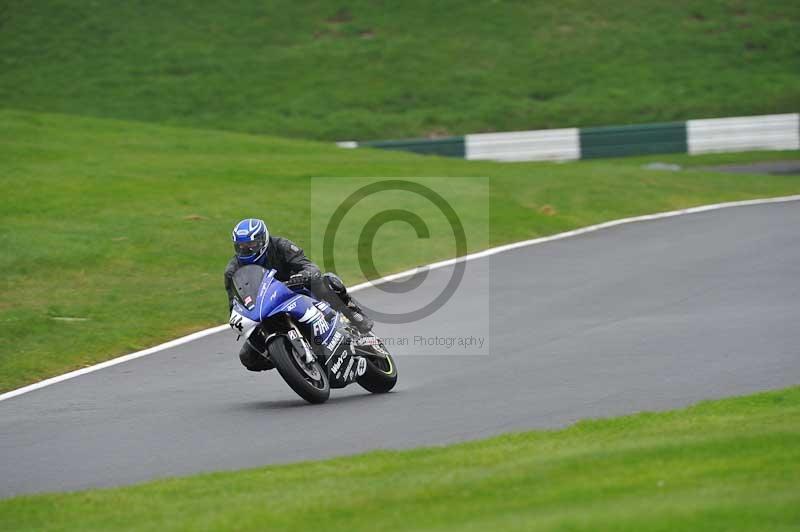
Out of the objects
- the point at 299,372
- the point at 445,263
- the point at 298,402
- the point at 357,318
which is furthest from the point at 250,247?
the point at 445,263

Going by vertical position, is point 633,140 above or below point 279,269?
above

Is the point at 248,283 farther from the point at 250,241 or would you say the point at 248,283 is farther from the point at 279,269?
the point at 279,269

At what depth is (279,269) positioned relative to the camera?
1061 cm

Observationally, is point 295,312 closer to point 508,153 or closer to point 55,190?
point 55,190

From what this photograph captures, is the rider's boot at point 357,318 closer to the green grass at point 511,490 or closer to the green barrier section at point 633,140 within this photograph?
the green grass at point 511,490

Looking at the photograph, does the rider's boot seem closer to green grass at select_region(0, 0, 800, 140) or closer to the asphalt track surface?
the asphalt track surface

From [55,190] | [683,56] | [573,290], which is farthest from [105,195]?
[683,56]

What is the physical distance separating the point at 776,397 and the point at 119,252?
11309 millimetres

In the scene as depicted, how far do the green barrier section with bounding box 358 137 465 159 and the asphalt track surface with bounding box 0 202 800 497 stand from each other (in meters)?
13.2

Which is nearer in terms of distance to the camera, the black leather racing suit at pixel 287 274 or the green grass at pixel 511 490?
the green grass at pixel 511 490

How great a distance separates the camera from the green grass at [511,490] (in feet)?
20.4

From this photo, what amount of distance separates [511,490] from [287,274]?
425 centimetres

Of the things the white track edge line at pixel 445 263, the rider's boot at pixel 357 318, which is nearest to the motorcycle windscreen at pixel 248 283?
the rider's boot at pixel 357 318

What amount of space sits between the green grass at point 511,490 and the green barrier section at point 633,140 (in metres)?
22.4
